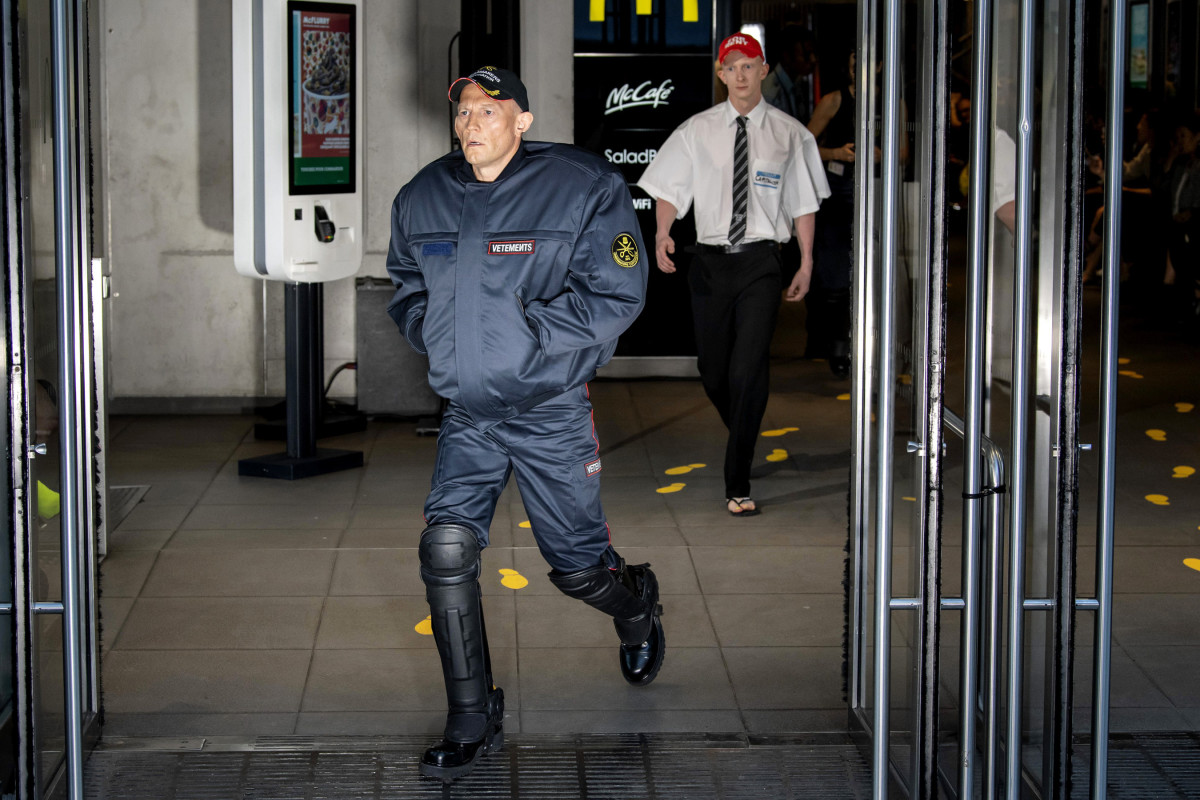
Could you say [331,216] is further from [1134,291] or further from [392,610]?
[1134,291]

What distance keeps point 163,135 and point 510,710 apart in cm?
507

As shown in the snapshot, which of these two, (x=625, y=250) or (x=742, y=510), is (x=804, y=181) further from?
(x=625, y=250)

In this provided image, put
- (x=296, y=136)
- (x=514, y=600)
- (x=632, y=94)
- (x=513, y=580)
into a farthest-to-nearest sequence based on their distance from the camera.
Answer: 1. (x=632, y=94)
2. (x=296, y=136)
3. (x=513, y=580)
4. (x=514, y=600)

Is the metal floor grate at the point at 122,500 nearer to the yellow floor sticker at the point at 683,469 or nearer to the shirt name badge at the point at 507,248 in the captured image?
the yellow floor sticker at the point at 683,469

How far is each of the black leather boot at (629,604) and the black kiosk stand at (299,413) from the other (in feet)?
9.75

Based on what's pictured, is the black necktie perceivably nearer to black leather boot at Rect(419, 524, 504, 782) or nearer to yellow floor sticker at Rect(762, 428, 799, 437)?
yellow floor sticker at Rect(762, 428, 799, 437)

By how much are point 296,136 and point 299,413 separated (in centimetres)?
127

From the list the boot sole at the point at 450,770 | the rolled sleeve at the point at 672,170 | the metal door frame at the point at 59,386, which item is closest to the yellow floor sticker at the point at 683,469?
the rolled sleeve at the point at 672,170

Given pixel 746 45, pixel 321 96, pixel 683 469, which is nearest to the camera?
pixel 746 45

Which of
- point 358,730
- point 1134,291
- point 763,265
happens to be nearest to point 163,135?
point 763,265

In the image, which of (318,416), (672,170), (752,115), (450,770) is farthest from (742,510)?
(450,770)

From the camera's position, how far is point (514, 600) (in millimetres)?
5012

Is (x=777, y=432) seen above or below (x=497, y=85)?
below

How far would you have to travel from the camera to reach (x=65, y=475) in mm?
3086
